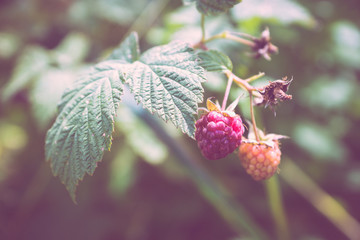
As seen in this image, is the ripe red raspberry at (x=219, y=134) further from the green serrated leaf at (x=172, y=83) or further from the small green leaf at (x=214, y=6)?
the small green leaf at (x=214, y=6)

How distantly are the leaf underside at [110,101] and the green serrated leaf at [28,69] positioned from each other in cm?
99

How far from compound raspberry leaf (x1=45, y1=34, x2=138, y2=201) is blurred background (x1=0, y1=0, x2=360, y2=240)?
1.00 m

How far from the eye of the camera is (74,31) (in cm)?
255

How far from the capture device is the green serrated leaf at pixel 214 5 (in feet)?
3.07

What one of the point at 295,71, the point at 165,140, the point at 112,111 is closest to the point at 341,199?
the point at 295,71

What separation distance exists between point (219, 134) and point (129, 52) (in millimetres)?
495

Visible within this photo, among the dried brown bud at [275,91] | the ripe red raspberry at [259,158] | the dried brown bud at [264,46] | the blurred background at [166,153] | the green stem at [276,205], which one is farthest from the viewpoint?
the blurred background at [166,153]

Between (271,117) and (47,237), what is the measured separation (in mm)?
1987

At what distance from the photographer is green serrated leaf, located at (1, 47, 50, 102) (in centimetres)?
182

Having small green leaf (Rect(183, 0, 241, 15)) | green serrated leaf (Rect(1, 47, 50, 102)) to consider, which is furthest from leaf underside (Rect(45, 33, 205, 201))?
green serrated leaf (Rect(1, 47, 50, 102))

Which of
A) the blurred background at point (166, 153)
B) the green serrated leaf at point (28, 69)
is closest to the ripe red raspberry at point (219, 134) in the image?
the blurred background at point (166, 153)

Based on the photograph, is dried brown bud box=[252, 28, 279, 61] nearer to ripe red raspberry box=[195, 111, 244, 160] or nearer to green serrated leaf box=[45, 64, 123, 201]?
ripe red raspberry box=[195, 111, 244, 160]

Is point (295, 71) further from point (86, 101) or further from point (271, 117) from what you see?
point (86, 101)

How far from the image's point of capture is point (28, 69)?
6.29 ft
